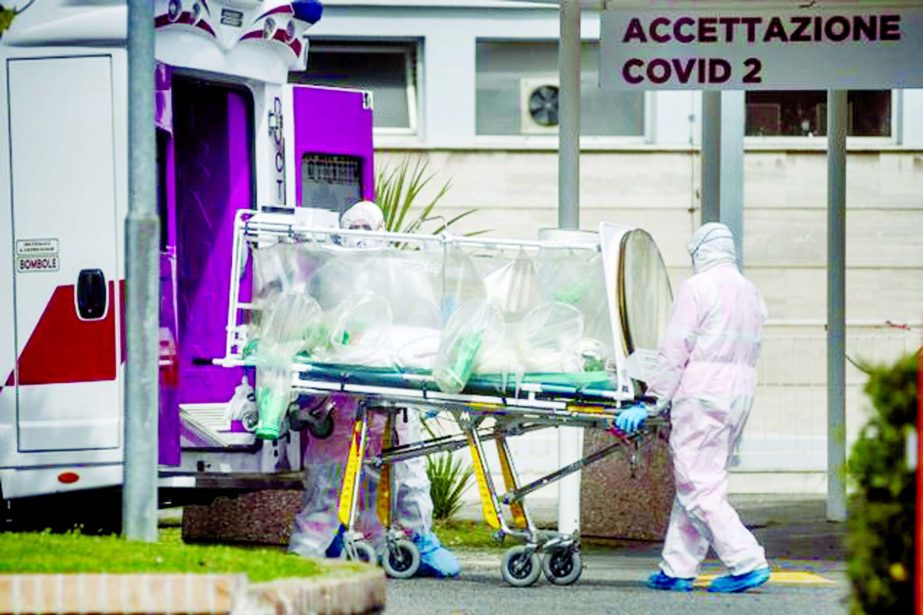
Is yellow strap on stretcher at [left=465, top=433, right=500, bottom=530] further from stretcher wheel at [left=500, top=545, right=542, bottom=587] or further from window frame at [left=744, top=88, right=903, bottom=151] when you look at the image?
window frame at [left=744, top=88, right=903, bottom=151]

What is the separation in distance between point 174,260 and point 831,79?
3.66 metres

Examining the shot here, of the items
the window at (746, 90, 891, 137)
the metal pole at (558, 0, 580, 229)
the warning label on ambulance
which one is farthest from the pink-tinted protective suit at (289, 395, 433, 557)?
the window at (746, 90, 891, 137)

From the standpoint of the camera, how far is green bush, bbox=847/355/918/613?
5715mm

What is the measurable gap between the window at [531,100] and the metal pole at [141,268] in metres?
11.0

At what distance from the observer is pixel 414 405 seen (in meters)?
10.5

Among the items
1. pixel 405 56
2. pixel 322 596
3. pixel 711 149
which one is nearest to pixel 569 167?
pixel 711 149

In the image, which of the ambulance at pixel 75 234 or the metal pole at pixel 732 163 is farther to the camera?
the metal pole at pixel 732 163

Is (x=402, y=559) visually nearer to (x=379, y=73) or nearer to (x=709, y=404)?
(x=709, y=404)

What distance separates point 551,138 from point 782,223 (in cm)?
190

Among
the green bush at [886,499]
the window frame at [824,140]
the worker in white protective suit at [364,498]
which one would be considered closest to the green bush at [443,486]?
the worker in white protective suit at [364,498]

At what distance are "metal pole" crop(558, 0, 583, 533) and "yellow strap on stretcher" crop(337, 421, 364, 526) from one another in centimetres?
222

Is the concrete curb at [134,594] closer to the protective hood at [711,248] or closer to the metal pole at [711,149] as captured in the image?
the protective hood at [711,248]

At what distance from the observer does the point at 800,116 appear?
722 inches

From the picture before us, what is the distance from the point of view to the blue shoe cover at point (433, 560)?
36.2ft
